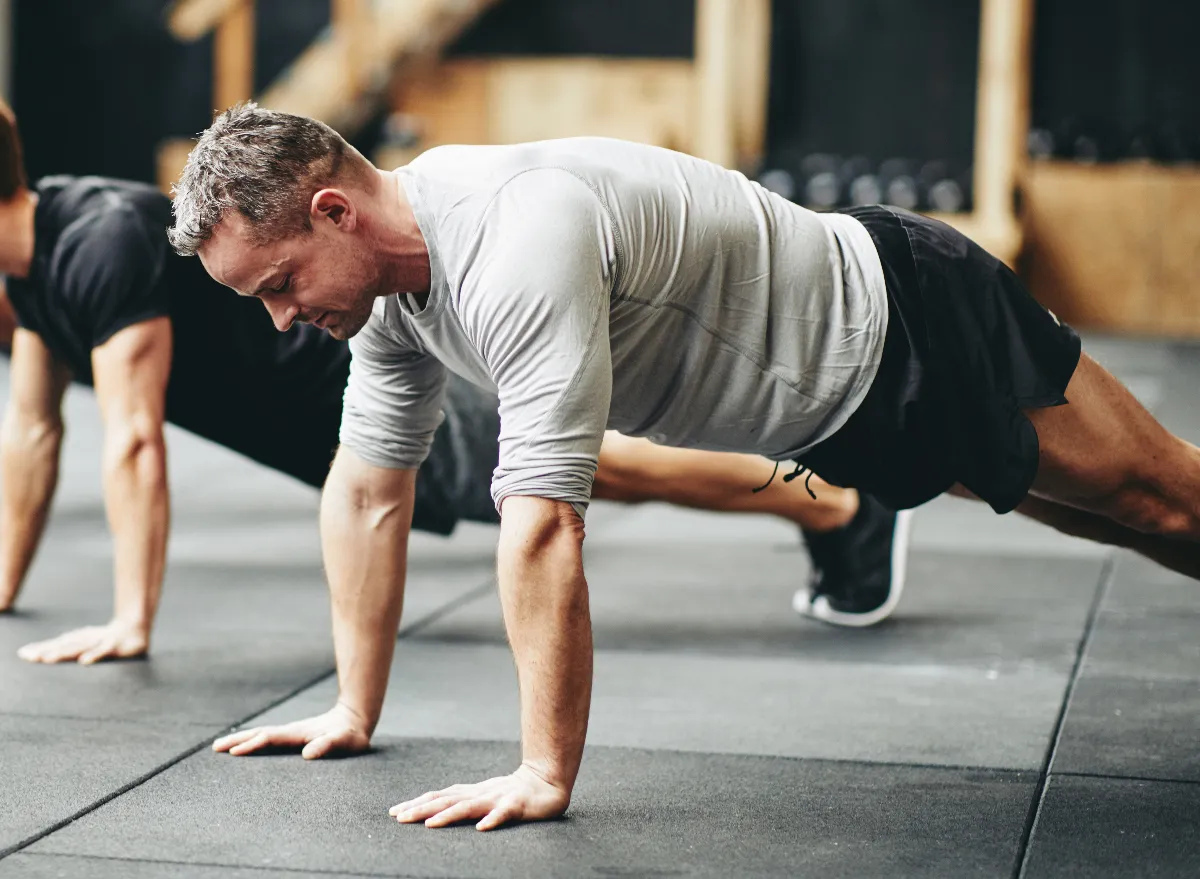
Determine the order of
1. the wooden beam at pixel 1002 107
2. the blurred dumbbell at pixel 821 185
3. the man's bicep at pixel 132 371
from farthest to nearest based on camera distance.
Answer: the blurred dumbbell at pixel 821 185 → the wooden beam at pixel 1002 107 → the man's bicep at pixel 132 371

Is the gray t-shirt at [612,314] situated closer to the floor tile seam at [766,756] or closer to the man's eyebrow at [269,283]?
the man's eyebrow at [269,283]

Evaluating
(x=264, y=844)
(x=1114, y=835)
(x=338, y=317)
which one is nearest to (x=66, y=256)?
(x=338, y=317)

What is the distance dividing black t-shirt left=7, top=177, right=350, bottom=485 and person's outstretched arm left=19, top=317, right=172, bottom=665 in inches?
2.4

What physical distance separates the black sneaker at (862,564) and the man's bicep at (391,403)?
1460mm

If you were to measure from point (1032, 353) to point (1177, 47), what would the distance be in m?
10.9

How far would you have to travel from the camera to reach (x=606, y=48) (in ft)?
44.1

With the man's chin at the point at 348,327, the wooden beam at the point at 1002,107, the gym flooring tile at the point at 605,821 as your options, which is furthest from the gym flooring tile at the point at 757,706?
the wooden beam at the point at 1002,107

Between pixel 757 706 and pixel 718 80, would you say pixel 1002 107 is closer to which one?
pixel 718 80

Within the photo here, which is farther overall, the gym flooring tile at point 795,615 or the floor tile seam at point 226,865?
the gym flooring tile at point 795,615

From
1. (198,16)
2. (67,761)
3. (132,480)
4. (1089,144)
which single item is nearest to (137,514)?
(132,480)

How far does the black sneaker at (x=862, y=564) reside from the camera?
4055 mm

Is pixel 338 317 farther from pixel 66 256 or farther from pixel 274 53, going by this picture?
pixel 274 53

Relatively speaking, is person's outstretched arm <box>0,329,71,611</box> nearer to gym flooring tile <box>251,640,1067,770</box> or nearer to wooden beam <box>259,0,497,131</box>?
gym flooring tile <box>251,640,1067,770</box>

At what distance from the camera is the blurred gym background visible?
12.2 meters
